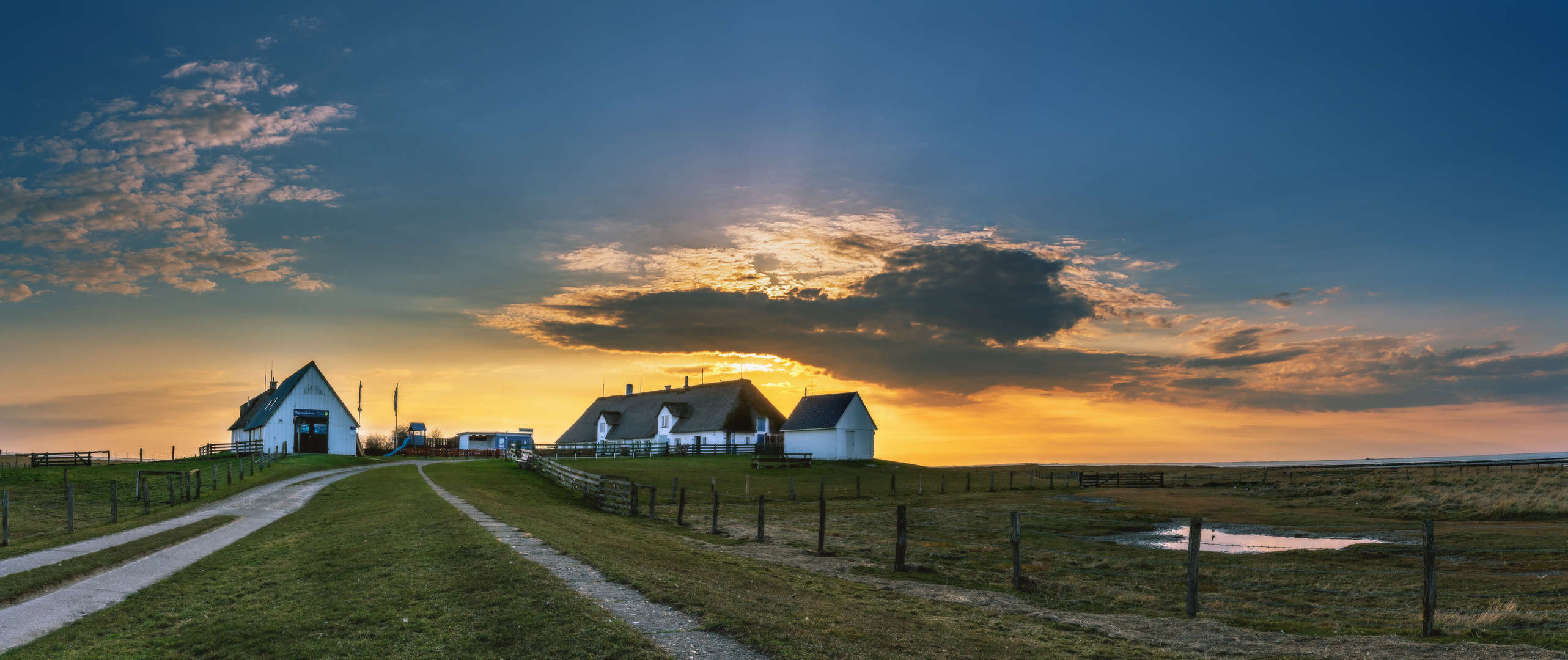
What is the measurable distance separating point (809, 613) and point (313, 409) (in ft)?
247

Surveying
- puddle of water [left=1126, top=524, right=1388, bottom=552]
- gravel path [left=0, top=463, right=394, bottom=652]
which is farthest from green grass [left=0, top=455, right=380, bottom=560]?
puddle of water [left=1126, top=524, right=1388, bottom=552]

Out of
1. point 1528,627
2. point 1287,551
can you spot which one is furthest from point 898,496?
point 1528,627

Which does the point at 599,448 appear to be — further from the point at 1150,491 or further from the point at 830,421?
the point at 1150,491

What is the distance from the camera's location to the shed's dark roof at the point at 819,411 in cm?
7744

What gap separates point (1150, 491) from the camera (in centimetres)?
5938

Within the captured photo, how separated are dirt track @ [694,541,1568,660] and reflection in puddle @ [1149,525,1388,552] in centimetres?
1344

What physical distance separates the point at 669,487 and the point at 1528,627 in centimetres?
4117

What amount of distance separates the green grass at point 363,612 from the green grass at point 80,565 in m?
1.94

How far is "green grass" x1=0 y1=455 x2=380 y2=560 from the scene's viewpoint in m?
26.9

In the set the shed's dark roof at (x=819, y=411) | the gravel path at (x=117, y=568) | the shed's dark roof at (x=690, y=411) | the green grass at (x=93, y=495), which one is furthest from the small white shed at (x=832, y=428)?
the gravel path at (x=117, y=568)

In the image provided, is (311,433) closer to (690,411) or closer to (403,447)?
(403,447)

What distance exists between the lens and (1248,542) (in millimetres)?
29797

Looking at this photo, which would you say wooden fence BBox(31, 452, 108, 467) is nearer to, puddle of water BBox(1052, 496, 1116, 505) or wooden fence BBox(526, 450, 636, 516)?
wooden fence BBox(526, 450, 636, 516)

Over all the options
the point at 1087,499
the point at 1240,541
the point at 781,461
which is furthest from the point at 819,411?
the point at 1240,541
